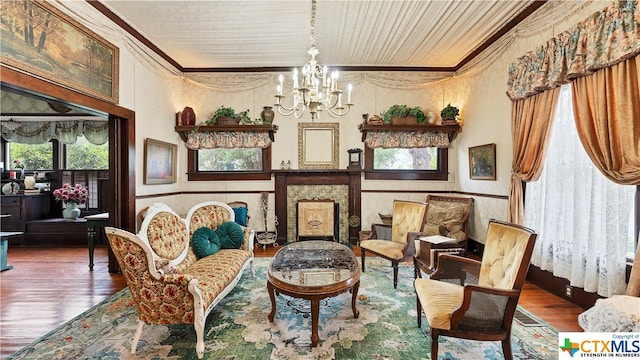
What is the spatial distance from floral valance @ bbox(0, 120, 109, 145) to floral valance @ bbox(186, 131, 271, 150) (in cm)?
218

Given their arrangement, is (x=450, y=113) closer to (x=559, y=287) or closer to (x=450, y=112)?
(x=450, y=112)

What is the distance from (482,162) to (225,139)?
4.81 meters

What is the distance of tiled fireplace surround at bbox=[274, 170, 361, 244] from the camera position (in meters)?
5.48

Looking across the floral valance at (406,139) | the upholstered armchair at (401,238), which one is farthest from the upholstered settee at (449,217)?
the floral valance at (406,139)

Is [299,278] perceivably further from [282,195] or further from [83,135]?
[83,135]

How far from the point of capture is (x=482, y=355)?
2141 millimetres

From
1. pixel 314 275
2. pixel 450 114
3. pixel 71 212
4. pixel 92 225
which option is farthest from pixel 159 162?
pixel 450 114

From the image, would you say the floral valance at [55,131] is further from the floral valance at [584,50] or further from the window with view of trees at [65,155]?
the floral valance at [584,50]

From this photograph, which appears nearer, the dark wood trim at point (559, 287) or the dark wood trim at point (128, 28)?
the dark wood trim at point (559, 287)

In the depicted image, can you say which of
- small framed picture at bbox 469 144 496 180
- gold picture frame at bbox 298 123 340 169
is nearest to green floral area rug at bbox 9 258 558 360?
small framed picture at bbox 469 144 496 180

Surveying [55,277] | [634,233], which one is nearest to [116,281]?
[55,277]

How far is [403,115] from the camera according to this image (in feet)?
17.1

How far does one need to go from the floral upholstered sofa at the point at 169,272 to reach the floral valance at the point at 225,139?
96.0 inches

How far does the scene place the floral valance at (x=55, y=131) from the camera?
18.9 feet
